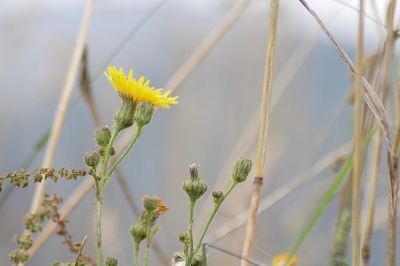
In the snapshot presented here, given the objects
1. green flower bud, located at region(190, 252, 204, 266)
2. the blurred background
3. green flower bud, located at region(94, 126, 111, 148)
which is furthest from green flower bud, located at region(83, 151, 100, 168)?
the blurred background

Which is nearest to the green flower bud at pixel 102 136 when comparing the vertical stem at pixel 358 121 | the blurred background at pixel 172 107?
the vertical stem at pixel 358 121

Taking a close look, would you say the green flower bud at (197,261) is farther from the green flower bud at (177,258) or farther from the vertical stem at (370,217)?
the vertical stem at (370,217)

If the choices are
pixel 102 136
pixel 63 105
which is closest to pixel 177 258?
pixel 102 136

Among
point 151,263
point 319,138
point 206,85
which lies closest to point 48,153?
point 319,138

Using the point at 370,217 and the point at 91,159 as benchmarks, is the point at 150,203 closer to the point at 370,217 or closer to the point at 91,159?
→ the point at 91,159

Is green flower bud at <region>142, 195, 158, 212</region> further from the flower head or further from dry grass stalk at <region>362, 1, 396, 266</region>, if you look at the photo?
dry grass stalk at <region>362, 1, 396, 266</region>
